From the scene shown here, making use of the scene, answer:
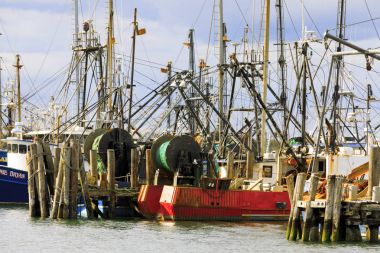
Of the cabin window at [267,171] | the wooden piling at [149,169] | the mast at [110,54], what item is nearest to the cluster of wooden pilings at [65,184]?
the wooden piling at [149,169]

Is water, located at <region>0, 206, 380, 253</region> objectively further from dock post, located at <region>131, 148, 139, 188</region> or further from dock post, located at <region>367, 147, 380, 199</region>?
dock post, located at <region>367, 147, 380, 199</region>

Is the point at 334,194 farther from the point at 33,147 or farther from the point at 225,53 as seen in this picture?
the point at 225,53

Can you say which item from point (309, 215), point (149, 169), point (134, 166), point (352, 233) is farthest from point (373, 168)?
point (134, 166)

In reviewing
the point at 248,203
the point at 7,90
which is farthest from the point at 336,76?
the point at 7,90

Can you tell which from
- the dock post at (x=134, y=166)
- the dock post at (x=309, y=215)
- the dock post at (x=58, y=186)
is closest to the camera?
the dock post at (x=309, y=215)

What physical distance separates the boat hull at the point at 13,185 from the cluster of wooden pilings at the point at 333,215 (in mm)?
26025

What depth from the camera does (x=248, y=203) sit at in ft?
148

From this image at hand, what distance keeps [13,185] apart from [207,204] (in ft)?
54.5

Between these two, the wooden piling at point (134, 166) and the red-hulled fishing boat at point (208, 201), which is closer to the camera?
the red-hulled fishing boat at point (208, 201)

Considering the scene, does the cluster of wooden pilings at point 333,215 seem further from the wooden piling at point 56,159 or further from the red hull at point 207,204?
the wooden piling at point 56,159

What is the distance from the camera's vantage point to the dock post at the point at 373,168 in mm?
35719

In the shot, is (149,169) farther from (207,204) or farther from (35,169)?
(35,169)

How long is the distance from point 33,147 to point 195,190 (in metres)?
7.65

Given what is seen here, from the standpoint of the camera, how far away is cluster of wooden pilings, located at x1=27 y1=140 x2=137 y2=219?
43062mm
